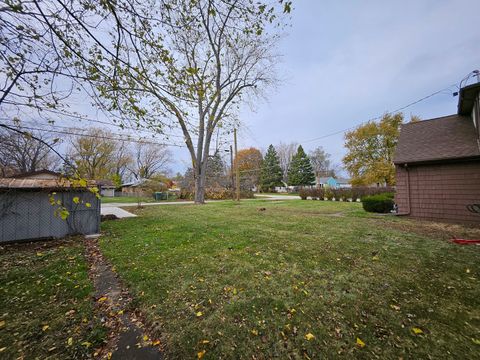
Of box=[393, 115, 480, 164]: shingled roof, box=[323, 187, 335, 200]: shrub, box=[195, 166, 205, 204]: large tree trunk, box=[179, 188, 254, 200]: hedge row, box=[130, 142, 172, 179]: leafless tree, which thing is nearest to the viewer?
box=[393, 115, 480, 164]: shingled roof

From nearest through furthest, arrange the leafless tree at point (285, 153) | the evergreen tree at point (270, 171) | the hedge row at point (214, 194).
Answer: the hedge row at point (214, 194), the evergreen tree at point (270, 171), the leafless tree at point (285, 153)

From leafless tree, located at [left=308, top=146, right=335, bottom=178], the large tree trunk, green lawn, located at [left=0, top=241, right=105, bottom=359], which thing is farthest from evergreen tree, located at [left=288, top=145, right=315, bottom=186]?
green lawn, located at [left=0, top=241, right=105, bottom=359]

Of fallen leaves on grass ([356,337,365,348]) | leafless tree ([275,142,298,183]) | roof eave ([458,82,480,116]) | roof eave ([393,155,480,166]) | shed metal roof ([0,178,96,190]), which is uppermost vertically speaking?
leafless tree ([275,142,298,183])

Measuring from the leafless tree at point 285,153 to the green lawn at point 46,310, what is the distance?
47813mm

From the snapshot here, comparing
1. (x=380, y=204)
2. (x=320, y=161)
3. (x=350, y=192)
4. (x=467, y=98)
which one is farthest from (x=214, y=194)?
(x=320, y=161)

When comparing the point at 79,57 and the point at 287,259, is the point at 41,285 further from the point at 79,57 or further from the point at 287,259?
the point at 287,259

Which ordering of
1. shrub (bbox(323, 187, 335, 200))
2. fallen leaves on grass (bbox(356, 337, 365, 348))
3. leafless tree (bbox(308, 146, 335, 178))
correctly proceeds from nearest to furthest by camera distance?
fallen leaves on grass (bbox(356, 337, 365, 348)), shrub (bbox(323, 187, 335, 200)), leafless tree (bbox(308, 146, 335, 178))

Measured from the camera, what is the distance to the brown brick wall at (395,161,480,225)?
738 centimetres

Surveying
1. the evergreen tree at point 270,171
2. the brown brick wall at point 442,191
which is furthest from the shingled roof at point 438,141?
the evergreen tree at point 270,171

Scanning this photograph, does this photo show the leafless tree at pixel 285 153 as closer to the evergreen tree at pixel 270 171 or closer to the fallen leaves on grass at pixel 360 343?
the evergreen tree at pixel 270 171

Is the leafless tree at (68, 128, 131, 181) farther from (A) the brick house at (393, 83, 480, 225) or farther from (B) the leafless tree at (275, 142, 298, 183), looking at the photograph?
(B) the leafless tree at (275, 142, 298, 183)

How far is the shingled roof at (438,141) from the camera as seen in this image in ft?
25.1

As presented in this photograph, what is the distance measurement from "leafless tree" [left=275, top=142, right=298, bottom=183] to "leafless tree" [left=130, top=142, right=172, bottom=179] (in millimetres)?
25244

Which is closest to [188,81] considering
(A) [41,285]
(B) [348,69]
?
(A) [41,285]
